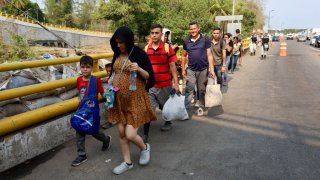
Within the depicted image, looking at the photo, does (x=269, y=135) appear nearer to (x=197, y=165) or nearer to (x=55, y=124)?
(x=197, y=165)

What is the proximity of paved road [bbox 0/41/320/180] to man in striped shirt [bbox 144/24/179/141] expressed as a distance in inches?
23.8

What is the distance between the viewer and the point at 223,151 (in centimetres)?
458

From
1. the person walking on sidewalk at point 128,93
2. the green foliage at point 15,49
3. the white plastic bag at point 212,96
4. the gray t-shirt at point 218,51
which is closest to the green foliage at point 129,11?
the green foliage at point 15,49

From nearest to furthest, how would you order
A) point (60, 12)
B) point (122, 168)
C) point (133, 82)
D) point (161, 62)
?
point (133, 82)
point (122, 168)
point (161, 62)
point (60, 12)

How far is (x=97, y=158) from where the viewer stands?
4.47m

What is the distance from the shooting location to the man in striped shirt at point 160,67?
506 centimetres

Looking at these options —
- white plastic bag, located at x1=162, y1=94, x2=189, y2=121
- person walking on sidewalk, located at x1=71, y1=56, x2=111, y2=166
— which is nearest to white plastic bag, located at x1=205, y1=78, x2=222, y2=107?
white plastic bag, located at x1=162, y1=94, x2=189, y2=121

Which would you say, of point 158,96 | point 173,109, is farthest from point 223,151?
point 158,96

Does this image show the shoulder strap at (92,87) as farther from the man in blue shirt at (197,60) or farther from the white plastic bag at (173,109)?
the man in blue shirt at (197,60)

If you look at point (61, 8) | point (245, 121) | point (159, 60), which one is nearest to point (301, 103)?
point (245, 121)

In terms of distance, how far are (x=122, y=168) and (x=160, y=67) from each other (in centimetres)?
183

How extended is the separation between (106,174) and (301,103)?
17.2 feet

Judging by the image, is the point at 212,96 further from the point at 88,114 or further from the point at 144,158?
the point at 88,114

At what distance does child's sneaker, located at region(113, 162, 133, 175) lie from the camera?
12.9 ft
